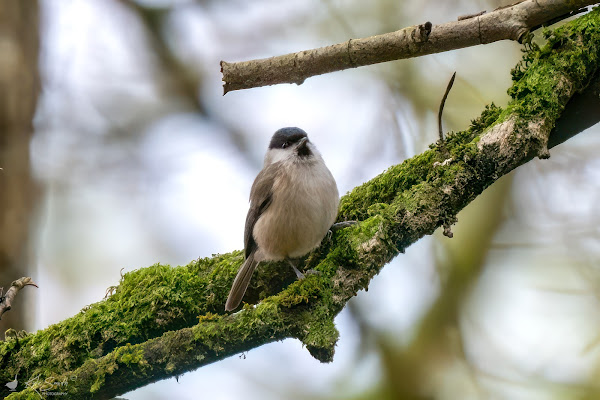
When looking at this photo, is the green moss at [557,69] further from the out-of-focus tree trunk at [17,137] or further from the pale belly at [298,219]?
the out-of-focus tree trunk at [17,137]

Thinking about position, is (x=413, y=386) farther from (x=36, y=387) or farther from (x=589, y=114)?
(x=36, y=387)

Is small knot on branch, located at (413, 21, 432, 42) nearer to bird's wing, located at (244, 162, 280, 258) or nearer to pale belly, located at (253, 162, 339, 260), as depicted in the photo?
pale belly, located at (253, 162, 339, 260)

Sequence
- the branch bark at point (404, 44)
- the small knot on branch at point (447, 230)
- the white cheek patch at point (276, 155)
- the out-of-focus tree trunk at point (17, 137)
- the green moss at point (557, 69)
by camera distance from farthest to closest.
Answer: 1. the out-of-focus tree trunk at point (17, 137)
2. the white cheek patch at point (276, 155)
3. the branch bark at point (404, 44)
4. the green moss at point (557, 69)
5. the small knot on branch at point (447, 230)

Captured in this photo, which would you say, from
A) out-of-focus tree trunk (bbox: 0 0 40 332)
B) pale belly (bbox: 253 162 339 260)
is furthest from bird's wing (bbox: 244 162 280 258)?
out-of-focus tree trunk (bbox: 0 0 40 332)

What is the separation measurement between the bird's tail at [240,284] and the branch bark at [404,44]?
3.83ft

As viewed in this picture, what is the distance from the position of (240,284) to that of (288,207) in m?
0.68

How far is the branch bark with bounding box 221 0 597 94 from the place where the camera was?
3398 millimetres

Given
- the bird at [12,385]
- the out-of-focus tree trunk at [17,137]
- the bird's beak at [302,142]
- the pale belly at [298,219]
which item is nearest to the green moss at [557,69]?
the pale belly at [298,219]

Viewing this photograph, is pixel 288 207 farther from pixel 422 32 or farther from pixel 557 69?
pixel 557 69

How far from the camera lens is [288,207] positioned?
3877 mm

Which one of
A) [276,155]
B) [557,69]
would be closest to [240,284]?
[276,155]

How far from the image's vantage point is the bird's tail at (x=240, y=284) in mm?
3465

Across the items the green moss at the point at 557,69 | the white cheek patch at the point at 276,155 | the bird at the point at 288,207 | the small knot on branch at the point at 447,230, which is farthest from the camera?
the white cheek patch at the point at 276,155

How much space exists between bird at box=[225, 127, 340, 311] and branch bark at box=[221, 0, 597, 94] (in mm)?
724
